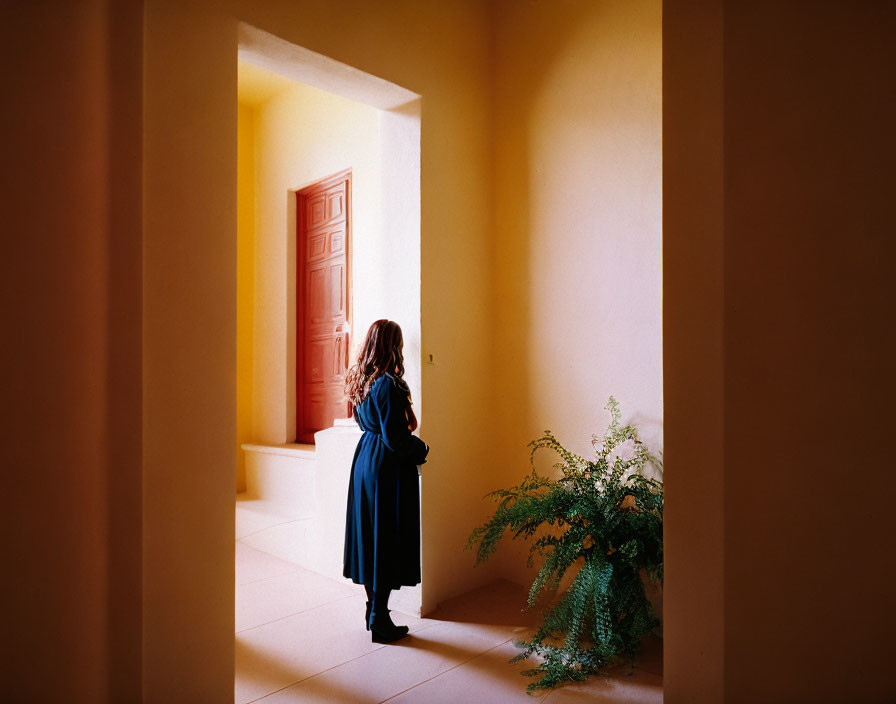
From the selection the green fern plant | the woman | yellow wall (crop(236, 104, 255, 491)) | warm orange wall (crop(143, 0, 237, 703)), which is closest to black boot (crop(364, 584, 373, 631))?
the woman

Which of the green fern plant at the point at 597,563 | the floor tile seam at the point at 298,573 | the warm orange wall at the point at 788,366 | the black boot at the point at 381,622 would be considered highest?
the warm orange wall at the point at 788,366

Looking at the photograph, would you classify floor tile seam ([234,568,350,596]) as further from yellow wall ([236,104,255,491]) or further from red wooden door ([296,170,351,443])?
yellow wall ([236,104,255,491])

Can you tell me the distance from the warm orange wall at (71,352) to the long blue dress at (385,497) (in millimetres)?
1456

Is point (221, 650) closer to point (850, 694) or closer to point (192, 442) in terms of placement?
point (192, 442)

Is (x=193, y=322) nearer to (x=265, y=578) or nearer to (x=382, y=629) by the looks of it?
(x=382, y=629)

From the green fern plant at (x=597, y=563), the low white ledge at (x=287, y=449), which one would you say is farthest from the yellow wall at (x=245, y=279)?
the green fern plant at (x=597, y=563)

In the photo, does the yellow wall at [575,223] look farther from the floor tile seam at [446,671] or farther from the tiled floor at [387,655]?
the floor tile seam at [446,671]

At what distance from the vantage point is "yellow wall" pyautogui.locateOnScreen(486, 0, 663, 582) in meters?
3.11

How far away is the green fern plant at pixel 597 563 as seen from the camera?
254 cm

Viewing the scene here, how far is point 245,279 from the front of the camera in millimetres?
5766

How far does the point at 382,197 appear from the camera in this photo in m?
3.54

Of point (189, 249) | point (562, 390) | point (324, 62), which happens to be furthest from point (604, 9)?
point (189, 249)

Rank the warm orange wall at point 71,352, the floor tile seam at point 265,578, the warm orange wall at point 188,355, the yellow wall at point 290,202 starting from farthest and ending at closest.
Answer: the yellow wall at point 290,202, the floor tile seam at point 265,578, the warm orange wall at point 188,355, the warm orange wall at point 71,352

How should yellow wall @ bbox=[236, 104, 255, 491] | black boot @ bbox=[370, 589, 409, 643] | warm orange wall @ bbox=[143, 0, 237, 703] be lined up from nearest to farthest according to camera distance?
warm orange wall @ bbox=[143, 0, 237, 703] → black boot @ bbox=[370, 589, 409, 643] → yellow wall @ bbox=[236, 104, 255, 491]
